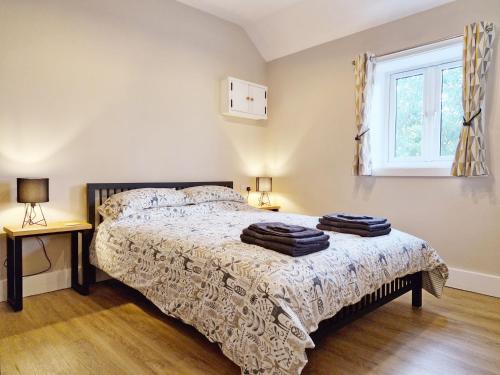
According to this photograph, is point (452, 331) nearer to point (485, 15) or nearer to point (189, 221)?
point (189, 221)

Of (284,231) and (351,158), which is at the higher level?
(351,158)

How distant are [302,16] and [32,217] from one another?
133 inches

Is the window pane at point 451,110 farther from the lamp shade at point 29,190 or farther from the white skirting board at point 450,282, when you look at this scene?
the lamp shade at point 29,190

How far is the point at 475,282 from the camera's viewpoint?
293cm

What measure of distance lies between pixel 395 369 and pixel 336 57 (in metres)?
3.24

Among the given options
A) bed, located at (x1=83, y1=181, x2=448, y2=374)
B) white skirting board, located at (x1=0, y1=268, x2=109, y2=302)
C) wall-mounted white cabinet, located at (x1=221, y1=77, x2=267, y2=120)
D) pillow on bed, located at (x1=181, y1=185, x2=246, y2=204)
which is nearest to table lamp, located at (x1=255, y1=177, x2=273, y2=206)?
pillow on bed, located at (x1=181, y1=185, x2=246, y2=204)

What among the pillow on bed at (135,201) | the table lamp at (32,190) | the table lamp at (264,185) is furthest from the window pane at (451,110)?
the table lamp at (32,190)

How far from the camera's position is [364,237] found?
221cm

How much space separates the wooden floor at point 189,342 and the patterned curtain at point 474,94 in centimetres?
114

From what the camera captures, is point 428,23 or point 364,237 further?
point 428,23

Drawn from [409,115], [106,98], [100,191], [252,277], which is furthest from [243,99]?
[252,277]

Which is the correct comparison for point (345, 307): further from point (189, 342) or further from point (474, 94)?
point (474, 94)

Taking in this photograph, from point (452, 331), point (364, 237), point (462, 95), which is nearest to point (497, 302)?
point (452, 331)

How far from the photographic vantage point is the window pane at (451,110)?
3.15m
